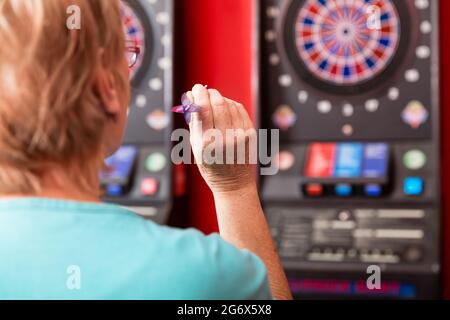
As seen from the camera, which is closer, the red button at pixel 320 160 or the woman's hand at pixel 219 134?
the woman's hand at pixel 219 134

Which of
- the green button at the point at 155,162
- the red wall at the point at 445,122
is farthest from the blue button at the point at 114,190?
the red wall at the point at 445,122

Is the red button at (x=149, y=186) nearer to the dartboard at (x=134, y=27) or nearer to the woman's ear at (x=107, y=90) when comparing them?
the dartboard at (x=134, y=27)

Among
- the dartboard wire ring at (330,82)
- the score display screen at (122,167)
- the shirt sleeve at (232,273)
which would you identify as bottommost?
the shirt sleeve at (232,273)

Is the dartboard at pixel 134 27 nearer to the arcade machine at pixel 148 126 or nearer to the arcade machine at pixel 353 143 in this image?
the arcade machine at pixel 148 126

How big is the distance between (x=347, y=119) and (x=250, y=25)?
0.65 metres

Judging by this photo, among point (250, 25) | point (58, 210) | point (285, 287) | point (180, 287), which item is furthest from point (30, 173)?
point (250, 25)

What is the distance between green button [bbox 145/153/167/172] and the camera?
9.78ft

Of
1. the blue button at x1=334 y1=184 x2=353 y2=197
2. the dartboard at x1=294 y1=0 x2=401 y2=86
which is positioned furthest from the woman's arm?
the dartboard at x1=294 y1=0 x2=401 y2=86

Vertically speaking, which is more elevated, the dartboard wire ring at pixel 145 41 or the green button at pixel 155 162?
the dartboard wire ring at pixel 145 41

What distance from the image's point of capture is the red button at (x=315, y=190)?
2.69 metres

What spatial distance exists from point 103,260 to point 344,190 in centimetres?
193

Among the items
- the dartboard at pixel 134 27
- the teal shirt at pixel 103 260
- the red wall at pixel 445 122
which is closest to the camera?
the teal shirt at pixel 103 260

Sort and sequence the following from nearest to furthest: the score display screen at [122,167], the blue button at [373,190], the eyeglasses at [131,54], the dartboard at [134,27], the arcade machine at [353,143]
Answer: the eyeglasses at [131,54] < the arcade machine at [353,143] < the blue button at [373,190] < the score display screen at [122,167] < the dartboard at [134,27]

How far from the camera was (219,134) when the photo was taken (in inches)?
43.8
